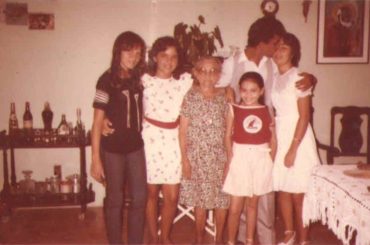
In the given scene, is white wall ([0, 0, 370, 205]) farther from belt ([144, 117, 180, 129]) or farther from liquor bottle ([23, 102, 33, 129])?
belt ([144, 117, 180, 129])

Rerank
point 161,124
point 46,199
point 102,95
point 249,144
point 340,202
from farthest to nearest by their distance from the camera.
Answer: point 46,199 < point 161,124 < point 249,144 < point 102,95 < point 340,202

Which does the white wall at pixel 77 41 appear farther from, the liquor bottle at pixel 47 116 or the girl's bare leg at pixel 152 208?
the girl's bare leg at pixel 152 208

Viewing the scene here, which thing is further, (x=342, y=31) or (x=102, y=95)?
(x=342, y=31)

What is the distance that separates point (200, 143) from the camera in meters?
2.54

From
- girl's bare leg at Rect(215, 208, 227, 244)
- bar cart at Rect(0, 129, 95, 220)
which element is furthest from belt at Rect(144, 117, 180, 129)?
bar cart at Rect(0, 129, 95, 220)

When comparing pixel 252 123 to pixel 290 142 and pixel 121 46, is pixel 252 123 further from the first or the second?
pixel 121 46

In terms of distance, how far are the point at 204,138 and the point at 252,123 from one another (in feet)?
0.92

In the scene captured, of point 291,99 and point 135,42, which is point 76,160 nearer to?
point 135,42

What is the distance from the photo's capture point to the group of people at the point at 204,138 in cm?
242

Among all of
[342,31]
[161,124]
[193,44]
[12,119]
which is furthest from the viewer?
Result: [342,31]

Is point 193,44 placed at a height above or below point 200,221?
above

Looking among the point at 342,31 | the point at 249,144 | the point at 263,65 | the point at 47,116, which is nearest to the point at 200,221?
the point at 249,144

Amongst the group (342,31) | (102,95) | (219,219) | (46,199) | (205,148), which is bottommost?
(46,199)

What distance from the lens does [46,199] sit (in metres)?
3.54
